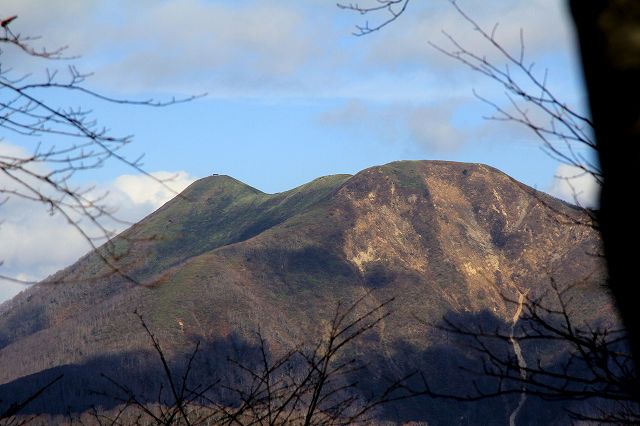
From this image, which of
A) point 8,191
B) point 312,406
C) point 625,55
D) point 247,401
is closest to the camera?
point 625,55

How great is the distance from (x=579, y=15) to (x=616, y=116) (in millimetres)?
540

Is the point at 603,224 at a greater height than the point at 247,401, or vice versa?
the point at 603,224

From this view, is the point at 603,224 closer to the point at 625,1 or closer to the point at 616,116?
the point at 616,116

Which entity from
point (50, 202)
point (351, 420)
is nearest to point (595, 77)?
point (50, 202)

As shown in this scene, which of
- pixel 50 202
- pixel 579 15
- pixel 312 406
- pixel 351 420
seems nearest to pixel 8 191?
pixel 50 202

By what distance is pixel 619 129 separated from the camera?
2.85 metres

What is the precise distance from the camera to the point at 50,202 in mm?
6035

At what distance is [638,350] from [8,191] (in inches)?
172

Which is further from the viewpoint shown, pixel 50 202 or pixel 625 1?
pixel 50 202

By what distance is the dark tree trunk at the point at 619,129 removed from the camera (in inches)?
110

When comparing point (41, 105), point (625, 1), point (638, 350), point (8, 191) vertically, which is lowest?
point (638, 350)

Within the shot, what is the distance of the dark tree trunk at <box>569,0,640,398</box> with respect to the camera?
9.17ft

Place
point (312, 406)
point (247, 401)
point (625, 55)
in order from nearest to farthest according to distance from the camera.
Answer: point (625, 55)
point (312, 406)
point (247, 401)

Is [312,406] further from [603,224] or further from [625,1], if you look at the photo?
[625,1]
